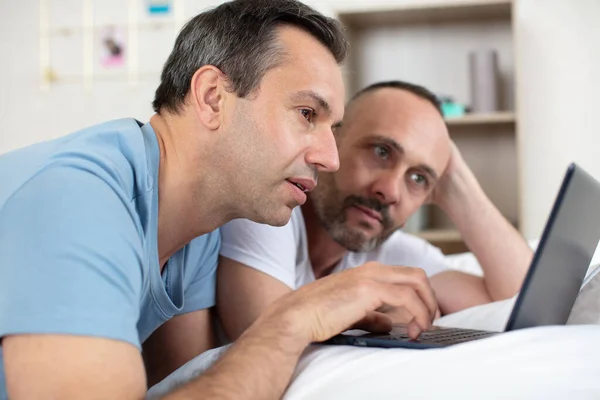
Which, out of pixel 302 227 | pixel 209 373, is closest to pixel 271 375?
pixel 209 373

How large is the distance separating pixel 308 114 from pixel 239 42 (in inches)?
5.9

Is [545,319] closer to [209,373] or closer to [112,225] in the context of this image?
[209,373]

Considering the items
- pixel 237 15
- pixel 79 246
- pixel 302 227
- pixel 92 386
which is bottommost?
pixel 302 227

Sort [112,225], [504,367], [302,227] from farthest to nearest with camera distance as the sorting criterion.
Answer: [302,227]
[112,225]
[504,367]

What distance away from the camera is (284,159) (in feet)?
3.22

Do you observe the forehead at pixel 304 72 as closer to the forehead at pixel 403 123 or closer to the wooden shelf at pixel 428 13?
the forehead at pixel 403 123

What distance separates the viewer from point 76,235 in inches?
26.8

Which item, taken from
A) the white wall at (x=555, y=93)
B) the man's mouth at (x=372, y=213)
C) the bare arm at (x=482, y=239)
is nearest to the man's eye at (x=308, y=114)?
the man's mouth at (x=372, y=213)

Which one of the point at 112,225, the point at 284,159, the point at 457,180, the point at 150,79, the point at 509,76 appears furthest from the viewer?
the point at 150,79

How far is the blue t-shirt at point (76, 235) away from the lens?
2.14 ft

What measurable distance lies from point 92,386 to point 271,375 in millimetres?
185

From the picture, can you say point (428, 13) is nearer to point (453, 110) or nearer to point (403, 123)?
point (453, 110)

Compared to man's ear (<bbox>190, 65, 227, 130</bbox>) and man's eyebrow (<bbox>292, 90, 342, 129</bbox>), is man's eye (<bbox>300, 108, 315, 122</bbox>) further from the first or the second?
man's ear (<bbox>190, 65, 227, 130</bbox>)

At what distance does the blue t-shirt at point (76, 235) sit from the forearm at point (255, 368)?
0.09 meters
